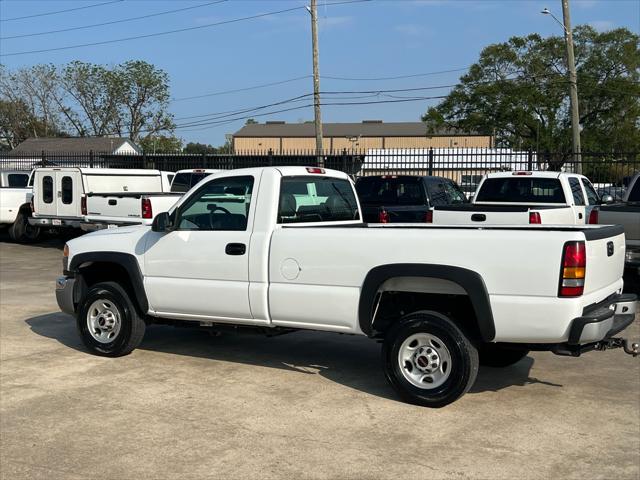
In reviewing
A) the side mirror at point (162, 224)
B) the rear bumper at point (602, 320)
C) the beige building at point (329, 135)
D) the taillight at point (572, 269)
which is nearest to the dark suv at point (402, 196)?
the side mirror at point (162, 224)

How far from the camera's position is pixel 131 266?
7.49 meters

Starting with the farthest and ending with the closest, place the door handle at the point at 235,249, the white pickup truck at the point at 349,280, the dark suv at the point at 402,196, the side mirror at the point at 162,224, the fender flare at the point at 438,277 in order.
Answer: the dark suv at the point at 402,196
the side mirror at the point at 162,224
the door handle at the point at 235,249
the fender flare at the point at 438,277
the white pickup truck at the point at 349,280

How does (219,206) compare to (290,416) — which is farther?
(219,206)

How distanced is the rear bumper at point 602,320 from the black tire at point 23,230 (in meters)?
17.1

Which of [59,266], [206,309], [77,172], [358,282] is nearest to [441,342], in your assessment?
[358,282]

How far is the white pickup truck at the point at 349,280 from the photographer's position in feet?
18.4

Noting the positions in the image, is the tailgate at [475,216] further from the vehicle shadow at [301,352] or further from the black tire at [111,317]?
the black tire at [111,317]

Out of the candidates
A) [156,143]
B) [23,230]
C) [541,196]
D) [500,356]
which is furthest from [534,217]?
[156,143]

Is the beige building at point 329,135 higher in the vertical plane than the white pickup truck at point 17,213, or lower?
higher

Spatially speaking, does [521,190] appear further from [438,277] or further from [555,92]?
[555,92]

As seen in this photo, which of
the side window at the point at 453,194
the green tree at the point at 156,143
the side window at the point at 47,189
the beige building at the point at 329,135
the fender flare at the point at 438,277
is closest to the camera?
the fender flare at the point at 438,277

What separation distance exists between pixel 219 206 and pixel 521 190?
7546 millimetres

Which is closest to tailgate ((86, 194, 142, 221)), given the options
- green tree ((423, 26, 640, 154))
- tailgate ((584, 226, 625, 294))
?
tailgate ((584, 226, 625, 294))

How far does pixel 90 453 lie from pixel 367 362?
3.21 m
